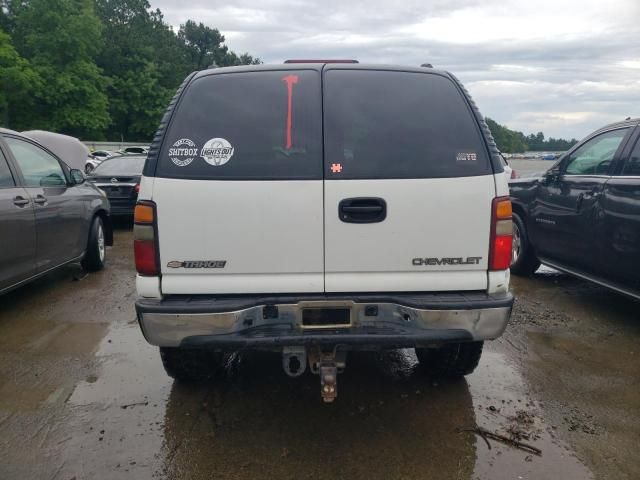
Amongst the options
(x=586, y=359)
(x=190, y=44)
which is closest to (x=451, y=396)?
(x=586, y=359)

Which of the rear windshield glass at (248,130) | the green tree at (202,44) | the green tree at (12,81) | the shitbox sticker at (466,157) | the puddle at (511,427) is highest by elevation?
the green tree at (202,44)

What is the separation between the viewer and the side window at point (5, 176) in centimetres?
496

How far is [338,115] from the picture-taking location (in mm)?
2990

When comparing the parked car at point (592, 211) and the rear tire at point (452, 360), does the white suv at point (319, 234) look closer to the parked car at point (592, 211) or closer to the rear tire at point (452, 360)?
the rear tire at point (452, 360)

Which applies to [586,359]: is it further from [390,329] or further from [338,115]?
[338,115]

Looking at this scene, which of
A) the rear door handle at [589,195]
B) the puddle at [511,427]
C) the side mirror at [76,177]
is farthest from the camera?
the side mirror at [76,177]

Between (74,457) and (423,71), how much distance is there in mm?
2831

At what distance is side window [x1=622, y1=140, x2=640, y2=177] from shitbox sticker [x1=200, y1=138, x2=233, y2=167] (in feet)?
11.9

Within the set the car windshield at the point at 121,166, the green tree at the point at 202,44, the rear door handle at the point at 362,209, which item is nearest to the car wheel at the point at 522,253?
the rear door handle at the point at 362,209

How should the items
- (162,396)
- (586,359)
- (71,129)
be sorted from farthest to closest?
(71,129) → (586,359) → (162,396)

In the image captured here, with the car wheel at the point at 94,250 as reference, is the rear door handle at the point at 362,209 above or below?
above

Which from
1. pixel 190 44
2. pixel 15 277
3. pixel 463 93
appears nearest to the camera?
pixel 463 93

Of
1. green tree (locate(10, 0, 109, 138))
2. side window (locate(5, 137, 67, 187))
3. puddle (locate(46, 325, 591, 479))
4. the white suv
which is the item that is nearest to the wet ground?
puddle (locate(46, 325, 591, 479))

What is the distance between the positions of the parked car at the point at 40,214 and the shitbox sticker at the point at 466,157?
A: 12.5 feet
